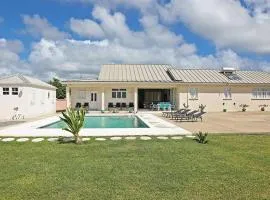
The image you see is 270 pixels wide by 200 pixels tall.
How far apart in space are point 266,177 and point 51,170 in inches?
219

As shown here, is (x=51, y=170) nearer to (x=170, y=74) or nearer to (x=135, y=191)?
(x=135, y=191)

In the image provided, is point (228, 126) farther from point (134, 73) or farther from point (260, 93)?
point (134, 73)

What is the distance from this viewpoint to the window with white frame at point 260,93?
38.8m

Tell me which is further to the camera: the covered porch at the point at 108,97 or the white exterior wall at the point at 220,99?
the white exterior wall at the point at 220,99

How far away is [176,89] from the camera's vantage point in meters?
37.0

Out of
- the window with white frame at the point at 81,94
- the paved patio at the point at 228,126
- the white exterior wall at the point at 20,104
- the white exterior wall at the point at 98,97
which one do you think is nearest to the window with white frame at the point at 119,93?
the white exterior wall at the point at 98,97

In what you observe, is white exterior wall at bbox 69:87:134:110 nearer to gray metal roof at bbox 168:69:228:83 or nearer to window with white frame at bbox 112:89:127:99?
window with white frame at bbox 112:89:127:99

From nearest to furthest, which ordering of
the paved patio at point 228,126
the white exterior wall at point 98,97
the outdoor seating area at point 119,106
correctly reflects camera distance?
1. the paved patio at point 228,126
2. the outdoor seating area at point 119,106
3. the white exterior wall at point 98,97

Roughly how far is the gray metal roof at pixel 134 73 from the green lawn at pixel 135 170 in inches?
917

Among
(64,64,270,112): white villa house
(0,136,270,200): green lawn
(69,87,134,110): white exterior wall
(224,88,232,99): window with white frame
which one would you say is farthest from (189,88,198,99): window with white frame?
(0,136,270,200): green lawn

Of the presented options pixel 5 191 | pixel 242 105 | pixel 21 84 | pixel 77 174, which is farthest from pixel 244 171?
pixel 242 105

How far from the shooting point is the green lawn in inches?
280

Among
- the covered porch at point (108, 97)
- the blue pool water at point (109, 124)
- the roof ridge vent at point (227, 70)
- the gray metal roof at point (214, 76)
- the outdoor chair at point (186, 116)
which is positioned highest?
the roof ridge vent at point (227, 70)

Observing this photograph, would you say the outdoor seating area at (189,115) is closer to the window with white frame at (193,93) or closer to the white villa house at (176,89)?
the white villa house at (176,89)
